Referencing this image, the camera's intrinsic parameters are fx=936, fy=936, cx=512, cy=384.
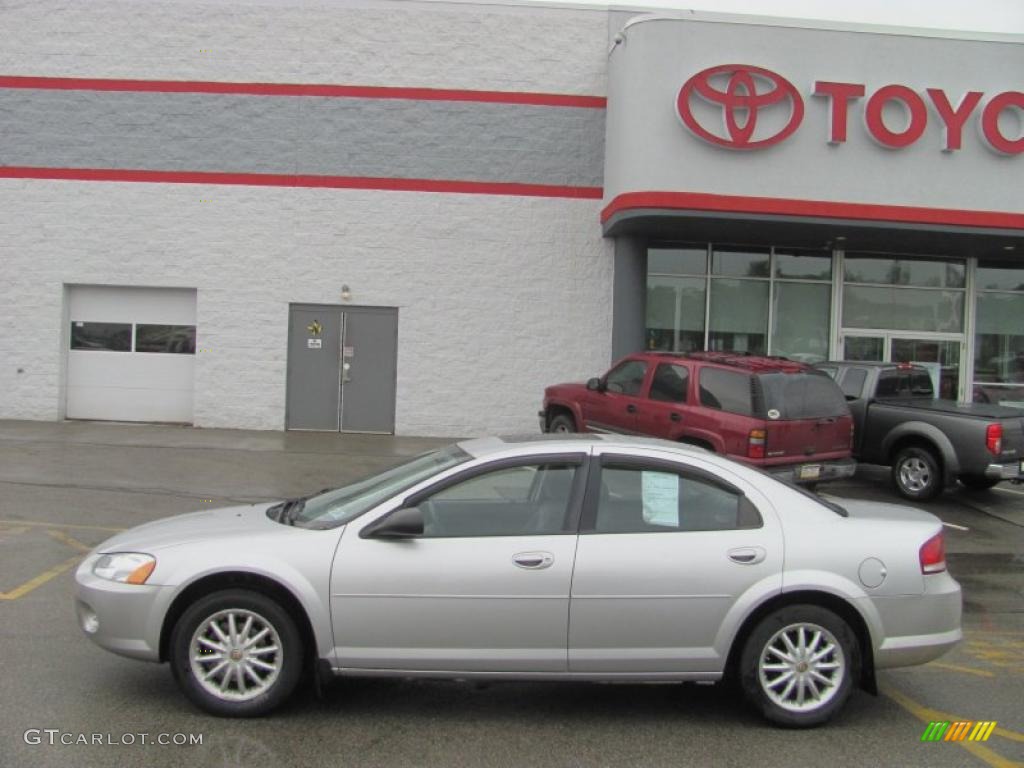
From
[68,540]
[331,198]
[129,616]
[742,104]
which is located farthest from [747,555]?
[331,198]

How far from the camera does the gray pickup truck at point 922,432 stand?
11.1m

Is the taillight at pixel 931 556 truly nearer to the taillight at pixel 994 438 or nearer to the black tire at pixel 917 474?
the taillight at pixel 994 438

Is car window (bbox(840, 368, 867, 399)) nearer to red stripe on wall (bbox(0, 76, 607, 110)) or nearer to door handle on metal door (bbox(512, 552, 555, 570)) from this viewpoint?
red stripe on wall (bbox(0, 76, 607, 110))

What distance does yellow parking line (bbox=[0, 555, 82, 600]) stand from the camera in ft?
21.7

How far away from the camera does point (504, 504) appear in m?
5.02

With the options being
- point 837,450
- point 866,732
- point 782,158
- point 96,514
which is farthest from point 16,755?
point 782,158

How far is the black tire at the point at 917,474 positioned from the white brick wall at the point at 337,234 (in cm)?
613

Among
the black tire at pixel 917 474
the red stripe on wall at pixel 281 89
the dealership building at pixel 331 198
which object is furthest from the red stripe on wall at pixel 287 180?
the black tire at pixel 917 474

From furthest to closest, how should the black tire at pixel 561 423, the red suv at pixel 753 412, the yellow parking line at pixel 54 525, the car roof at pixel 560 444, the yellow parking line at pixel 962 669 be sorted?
the black tire at pixel 561 423 → the red suv at pixel 753 412 → the yellow parking line at pixel 54 525 → the yellow parking line at pixel 962 669 → the car roof at pixel 560 444

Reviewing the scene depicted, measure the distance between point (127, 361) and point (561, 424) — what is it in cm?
900

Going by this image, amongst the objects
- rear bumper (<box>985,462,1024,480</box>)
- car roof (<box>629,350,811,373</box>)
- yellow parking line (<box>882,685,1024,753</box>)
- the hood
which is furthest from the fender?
the hood

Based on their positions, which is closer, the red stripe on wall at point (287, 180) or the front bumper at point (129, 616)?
the front bumper at point (129, 616)

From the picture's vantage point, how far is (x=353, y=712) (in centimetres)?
477

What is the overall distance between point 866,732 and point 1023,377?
614 inches
